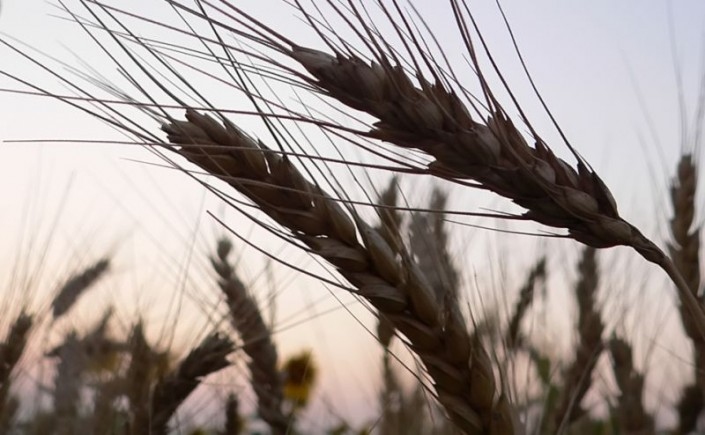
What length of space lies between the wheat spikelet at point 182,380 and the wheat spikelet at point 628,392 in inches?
35.5

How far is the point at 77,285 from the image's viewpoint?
2.83m

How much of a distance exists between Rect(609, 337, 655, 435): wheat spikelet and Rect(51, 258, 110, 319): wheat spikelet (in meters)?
1.40

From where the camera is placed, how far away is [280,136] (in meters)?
1.08

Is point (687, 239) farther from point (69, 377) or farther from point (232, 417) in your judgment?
point (69, 377)

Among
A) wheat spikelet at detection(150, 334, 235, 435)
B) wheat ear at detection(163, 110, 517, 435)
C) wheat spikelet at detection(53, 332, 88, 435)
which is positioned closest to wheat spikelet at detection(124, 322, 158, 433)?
wheat spikelet at detection(150, 334, 235, 435)

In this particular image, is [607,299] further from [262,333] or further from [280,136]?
[280,136]

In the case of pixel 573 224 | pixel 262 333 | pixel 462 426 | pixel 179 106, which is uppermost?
pixel 573 224

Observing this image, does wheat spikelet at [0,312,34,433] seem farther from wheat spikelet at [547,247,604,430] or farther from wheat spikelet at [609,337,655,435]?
wheat spikelet at [609,337,655,435]

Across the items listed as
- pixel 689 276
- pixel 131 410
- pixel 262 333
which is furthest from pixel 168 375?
pixel 689 276

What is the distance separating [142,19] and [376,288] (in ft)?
Result: 1.21

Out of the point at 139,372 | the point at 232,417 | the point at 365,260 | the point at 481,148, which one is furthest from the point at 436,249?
the point at 232,417

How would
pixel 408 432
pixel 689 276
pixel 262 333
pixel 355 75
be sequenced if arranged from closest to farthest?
pixel 355 75, pixel 689 276, pixel 262 333, pixel 408 432

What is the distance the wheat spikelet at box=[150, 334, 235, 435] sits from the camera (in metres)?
1.67

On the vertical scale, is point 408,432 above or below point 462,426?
below
